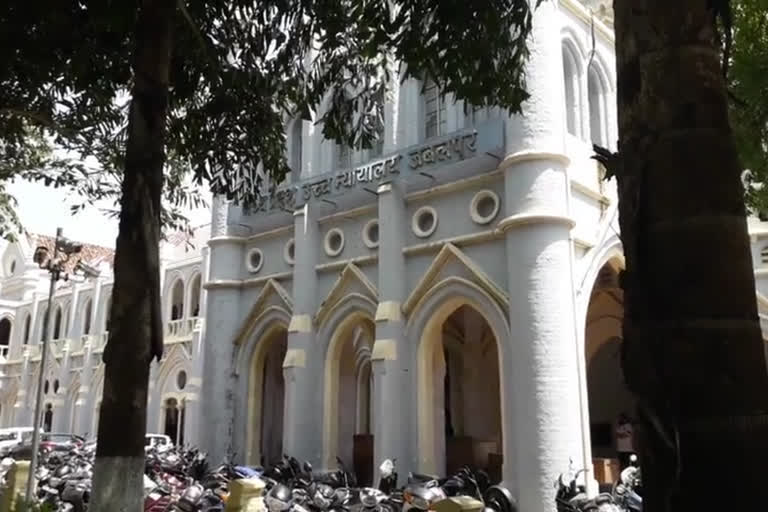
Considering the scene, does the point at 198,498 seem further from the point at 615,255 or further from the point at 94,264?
the point at 94,264

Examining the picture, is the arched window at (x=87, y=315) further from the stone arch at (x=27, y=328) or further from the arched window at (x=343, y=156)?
the arched window at (x=343, y=156)

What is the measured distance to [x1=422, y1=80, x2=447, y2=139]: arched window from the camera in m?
14.8

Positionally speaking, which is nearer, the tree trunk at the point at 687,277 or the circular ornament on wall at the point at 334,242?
the tree trunk at the point at 687,277

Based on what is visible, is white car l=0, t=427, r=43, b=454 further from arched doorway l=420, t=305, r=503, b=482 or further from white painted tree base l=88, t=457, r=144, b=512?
white painted tree base l=88, t=457, r=144, b=512

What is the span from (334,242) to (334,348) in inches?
91.7

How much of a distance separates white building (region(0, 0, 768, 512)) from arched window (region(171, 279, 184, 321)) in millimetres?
11102

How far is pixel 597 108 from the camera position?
15.4m

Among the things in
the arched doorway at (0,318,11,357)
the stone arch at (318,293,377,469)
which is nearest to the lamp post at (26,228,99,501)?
the stone arch at (318,293,377,469)

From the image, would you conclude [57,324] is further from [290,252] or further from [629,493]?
[629,493]

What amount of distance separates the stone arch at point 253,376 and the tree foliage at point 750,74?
10.9 metres

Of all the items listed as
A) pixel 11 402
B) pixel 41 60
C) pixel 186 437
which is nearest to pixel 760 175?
pixel 41 60

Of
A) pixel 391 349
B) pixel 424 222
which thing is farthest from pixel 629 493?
pixel 424 222

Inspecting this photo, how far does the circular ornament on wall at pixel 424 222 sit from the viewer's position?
45.3 ft

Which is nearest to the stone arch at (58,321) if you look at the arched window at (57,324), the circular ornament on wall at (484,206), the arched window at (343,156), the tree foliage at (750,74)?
the arched window at (57,324)
